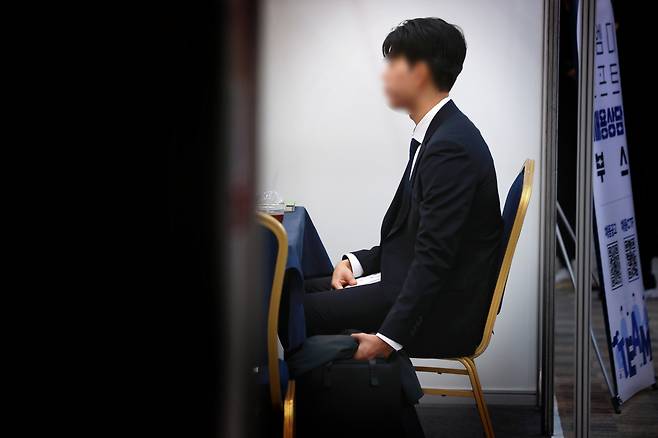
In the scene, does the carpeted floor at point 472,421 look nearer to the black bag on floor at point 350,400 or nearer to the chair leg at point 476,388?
the chair leg at point 476,388

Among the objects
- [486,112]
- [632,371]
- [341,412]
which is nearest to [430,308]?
[341,412]

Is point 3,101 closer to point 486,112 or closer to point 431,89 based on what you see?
point 431,89

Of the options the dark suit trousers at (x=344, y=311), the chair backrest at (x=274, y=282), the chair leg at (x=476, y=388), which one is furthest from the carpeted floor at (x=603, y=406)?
the chair backrest at (x=274, y=282)

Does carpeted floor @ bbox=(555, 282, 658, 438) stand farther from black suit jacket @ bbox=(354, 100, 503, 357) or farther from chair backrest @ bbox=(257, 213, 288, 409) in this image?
chair backrest @ bbox=(257, 213, 288, 409)

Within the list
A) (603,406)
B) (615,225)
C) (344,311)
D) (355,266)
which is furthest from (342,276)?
(603,406)

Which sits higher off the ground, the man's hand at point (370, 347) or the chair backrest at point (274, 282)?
the chair backrest at point (274, 282)

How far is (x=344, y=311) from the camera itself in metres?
2.09

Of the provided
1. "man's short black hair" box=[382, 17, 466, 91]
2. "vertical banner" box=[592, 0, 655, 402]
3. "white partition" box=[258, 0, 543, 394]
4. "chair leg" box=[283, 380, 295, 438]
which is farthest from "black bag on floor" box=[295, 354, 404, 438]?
"vertical banner" box=[592, 0, 655, 402]

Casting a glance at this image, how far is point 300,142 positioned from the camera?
8.32 feet

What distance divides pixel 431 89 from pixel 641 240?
3234 mm

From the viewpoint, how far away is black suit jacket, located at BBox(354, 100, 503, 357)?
6.38 feet

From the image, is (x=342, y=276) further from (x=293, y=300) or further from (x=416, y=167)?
(x=293, y=300)

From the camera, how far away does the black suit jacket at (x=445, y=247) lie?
194 centimetres

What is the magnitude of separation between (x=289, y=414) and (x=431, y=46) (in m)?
1.09
